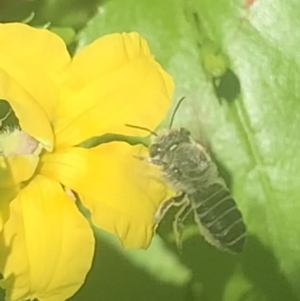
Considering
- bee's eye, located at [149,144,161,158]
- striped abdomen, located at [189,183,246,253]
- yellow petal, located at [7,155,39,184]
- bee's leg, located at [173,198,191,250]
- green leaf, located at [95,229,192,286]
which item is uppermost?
bee's eye, located at [149,144,161,158]

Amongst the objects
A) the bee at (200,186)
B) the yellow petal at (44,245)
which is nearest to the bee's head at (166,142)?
the bee at (200,186)

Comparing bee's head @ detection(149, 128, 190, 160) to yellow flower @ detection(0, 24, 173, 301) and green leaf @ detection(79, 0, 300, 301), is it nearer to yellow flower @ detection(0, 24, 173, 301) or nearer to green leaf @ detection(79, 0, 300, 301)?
yellow flower @ detection(0, 24, 173, 301)

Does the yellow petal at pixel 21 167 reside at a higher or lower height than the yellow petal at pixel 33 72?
lower

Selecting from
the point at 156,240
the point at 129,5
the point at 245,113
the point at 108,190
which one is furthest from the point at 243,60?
the point at 108,190

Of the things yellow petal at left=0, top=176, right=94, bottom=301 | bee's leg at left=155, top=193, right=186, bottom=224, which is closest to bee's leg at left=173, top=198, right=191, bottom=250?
bee's leg at left=155, top=193, right=186, bottom=224

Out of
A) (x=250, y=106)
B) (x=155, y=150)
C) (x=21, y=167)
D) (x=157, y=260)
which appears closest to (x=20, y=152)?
(x=21, y=167)

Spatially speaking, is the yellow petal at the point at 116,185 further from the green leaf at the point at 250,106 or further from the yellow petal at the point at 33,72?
the green leaf at the point at 250,106
